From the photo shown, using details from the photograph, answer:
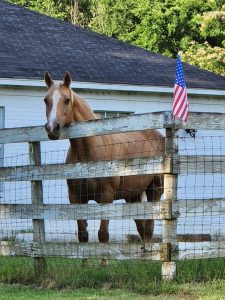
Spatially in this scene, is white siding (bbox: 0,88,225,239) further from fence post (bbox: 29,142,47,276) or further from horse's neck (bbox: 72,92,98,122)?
fence post (bbox: 29,142,47,276)

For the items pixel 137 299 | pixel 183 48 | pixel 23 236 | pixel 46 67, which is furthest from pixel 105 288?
pixel 183 48

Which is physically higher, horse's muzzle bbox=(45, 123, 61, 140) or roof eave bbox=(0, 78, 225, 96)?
horse's muzzle bbox=(45, 123, 61, 140)

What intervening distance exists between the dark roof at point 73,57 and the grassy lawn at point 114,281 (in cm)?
826

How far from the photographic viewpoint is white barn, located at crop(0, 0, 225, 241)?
1812 centimetres

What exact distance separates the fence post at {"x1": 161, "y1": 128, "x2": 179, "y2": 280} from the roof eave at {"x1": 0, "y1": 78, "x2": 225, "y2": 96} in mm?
9006

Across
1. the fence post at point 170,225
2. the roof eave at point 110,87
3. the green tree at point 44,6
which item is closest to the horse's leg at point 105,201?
the fence post at point 170,225

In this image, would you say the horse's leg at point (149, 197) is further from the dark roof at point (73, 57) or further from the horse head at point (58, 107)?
the dark roof at point (73, 57)

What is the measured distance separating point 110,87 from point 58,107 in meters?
8.83

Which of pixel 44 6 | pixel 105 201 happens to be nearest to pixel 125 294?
pixel 105 201

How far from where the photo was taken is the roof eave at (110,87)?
17812mm

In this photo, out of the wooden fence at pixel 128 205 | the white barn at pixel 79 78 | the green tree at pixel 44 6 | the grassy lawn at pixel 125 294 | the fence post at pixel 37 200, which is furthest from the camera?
the green tree at pixel 44 6

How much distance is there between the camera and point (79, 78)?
62.7 feet

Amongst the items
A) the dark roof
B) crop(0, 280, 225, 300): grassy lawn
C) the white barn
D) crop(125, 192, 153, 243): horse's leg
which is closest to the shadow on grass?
crop(0, 280, 225, 300): grassy lawn

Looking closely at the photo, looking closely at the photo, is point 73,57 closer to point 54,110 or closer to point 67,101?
point 67,101
